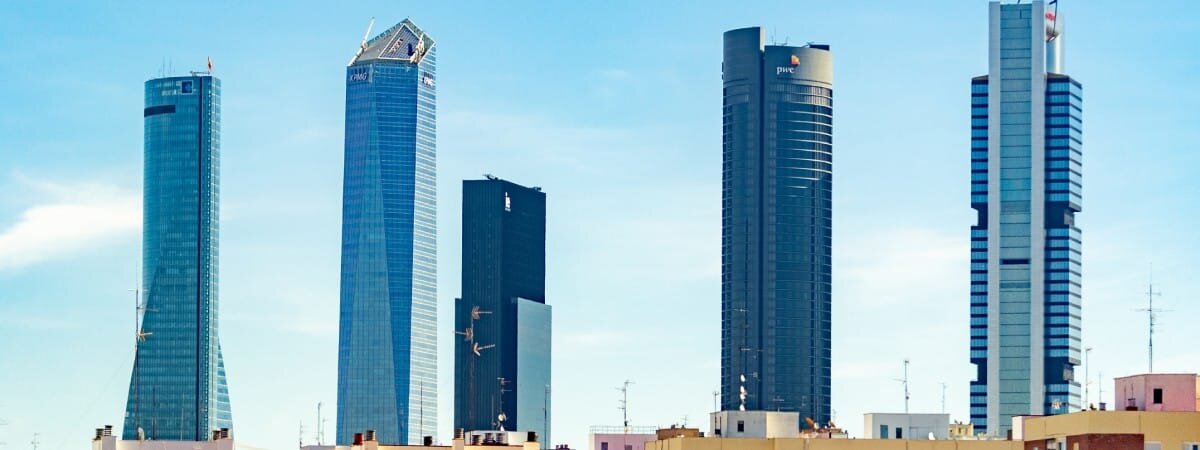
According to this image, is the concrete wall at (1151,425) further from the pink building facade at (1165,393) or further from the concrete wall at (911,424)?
the concrete wall at (911,424)

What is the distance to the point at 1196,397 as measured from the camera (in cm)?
11688

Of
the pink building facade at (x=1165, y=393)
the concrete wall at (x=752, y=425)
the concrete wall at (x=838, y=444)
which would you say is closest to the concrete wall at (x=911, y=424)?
the concrete wall at (x=752, y=425)

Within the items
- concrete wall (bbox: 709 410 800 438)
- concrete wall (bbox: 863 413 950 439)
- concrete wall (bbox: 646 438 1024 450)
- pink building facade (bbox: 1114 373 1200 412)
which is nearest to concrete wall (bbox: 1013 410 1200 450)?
pink building facade (bbox: 1114 373 1200 412)

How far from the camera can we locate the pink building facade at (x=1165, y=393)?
4606 inches

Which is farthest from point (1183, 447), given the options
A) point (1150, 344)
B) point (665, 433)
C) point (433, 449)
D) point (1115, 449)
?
point (665, 433)

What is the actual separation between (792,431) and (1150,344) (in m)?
39.1

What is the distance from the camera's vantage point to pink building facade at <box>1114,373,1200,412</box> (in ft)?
384

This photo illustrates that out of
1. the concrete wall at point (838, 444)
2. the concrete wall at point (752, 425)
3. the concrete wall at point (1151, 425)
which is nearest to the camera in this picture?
the concrete wall at point (1151, 425)

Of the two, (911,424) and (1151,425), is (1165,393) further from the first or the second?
(911,424)

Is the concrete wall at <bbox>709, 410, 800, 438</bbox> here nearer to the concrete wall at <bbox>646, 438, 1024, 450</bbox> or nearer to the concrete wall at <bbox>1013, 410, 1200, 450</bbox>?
the concrete wall at <bbox>646, 438, 1024, 450</bbox>

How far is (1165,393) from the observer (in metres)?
118

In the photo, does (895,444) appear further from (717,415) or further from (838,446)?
(717,415)

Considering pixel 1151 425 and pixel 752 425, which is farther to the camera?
pixel 752 425

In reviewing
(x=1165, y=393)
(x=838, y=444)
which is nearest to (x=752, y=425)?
(x=838, y=444)
